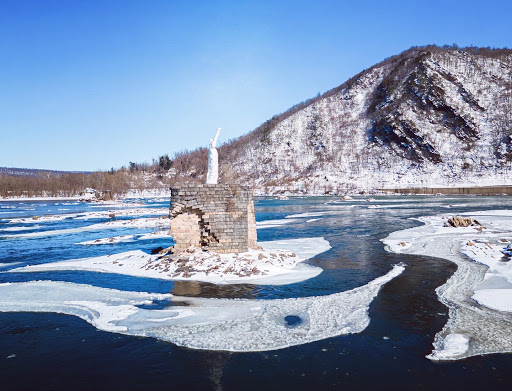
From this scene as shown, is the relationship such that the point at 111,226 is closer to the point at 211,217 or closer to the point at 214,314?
the point at 211,217

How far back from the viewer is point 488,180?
86.4m

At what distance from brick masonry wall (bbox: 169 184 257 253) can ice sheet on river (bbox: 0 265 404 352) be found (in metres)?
4.15

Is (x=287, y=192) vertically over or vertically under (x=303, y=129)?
under

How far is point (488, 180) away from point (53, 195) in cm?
11671

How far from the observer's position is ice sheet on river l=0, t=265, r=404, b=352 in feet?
25.7

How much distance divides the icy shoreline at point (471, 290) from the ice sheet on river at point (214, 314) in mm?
1870

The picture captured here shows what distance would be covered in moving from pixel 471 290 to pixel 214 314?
7.34 meters

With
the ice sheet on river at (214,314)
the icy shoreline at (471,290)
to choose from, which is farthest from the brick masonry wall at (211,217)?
the icy shoreline at (471,290)

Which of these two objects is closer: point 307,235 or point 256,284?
point 256,284

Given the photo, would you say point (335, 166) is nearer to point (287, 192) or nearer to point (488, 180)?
point (287, 192)

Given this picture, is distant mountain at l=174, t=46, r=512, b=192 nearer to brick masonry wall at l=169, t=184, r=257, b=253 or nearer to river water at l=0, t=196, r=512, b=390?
brick masonry wall at l=169, t=184, r=257, b=253

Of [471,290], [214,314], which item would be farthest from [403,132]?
[214,314]

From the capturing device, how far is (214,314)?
9.32 meters

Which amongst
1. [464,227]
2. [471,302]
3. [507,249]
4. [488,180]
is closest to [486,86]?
[488,180]
